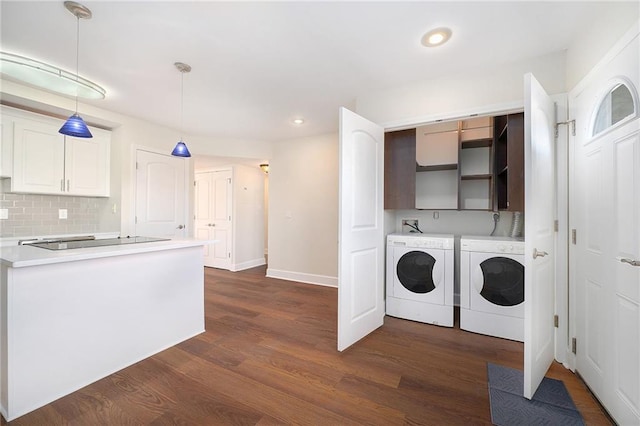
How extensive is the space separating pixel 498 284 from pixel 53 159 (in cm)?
517

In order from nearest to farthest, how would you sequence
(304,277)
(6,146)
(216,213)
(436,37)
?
(436,37) → (6,146) → (304,277) → (216,213)

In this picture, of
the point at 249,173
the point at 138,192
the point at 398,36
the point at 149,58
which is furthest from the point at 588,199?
the point at 249,173

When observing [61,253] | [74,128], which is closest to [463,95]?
[74,128]

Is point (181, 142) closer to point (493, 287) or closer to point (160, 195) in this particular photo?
Answer: point (160, 195)

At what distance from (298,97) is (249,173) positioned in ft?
10.2

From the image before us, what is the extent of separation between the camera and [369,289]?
264 centimetres

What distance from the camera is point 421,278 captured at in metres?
2.90

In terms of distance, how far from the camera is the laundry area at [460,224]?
2555 millimetres

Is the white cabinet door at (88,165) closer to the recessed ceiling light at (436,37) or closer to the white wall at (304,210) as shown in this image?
the white wall at (304,210)

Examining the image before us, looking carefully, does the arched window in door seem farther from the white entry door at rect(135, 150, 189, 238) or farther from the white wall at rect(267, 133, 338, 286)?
the white entry door at rect(135, 150, 189, 238)

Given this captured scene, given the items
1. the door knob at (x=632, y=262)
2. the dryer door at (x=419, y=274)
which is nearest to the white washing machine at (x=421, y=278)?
the dryer door at (x=419, y=274)

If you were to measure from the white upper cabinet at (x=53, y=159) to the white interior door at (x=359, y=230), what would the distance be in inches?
137

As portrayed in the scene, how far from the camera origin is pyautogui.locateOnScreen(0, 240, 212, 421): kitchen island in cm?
157

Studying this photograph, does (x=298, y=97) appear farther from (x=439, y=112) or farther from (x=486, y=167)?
(x=486, y=167)
